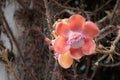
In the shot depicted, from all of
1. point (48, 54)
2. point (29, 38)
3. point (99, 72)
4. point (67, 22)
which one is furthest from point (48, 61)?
point (67, 22)

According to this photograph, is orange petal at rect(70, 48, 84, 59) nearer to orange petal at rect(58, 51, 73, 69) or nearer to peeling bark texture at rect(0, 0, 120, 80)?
orange petal at rect(58, 51, 73, 69)

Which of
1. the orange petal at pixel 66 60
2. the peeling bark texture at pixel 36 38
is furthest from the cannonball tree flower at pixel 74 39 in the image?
the peeling bark texture at pixel 36 38

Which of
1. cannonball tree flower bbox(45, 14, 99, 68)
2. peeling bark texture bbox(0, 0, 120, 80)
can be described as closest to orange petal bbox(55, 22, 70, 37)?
cannonball tree flower bbox(45, 14, 99, 68)

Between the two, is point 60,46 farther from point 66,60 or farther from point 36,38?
point 36,38

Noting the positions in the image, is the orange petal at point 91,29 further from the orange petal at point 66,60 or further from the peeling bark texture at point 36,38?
the peeling bark texture at point 36,38

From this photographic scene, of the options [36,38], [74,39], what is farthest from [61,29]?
[36,38]
